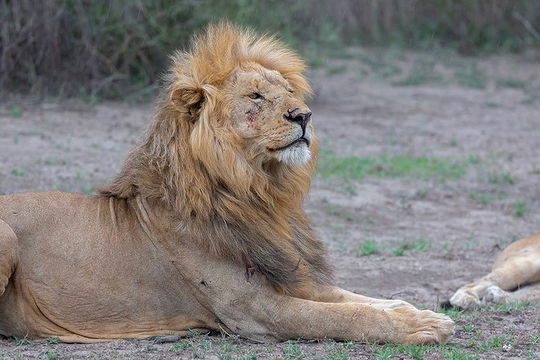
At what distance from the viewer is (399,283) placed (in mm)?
6031

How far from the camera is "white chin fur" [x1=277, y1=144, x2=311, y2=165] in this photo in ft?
13.7

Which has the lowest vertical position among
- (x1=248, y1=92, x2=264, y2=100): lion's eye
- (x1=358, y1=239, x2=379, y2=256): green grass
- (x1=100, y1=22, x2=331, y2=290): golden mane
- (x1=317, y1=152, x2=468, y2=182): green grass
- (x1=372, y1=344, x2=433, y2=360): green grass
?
(x1=358, y1=239, x2=379, y2=256): green grass

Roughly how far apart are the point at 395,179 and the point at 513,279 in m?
2.91

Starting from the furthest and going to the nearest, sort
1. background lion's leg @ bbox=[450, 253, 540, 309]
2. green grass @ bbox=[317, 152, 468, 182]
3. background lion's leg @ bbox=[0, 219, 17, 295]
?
green grass @ bbox=[317, 152, 468, 182] → background lion's leg @ bbox=[450, 253, 540, 309] → background lion's leg @ bbox=[0, 219, 17, 295]

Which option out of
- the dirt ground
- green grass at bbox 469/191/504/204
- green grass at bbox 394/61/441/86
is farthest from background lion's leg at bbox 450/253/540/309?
green grass at bbox 394/61/441/86

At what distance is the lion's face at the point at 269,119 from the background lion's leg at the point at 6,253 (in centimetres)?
108

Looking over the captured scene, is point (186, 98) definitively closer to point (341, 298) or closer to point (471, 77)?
point (341, 298)

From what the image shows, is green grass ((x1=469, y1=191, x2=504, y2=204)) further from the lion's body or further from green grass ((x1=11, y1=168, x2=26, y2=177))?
the lion's body

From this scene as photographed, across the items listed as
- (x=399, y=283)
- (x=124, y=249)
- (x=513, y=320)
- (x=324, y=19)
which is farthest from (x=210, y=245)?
(x=324, y=19)

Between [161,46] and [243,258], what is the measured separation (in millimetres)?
6763

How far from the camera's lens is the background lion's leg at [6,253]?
13.9ft

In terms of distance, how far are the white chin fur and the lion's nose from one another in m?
0.09

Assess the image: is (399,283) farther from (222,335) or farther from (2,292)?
(2,292)

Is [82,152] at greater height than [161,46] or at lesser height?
lesser
